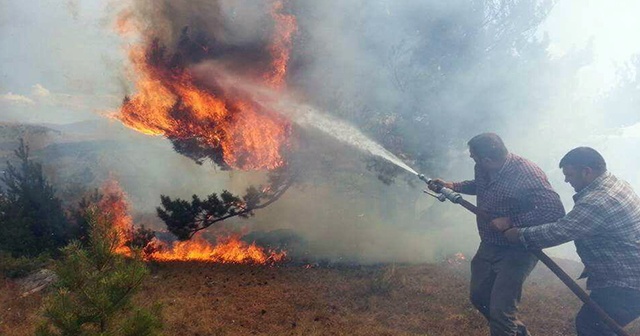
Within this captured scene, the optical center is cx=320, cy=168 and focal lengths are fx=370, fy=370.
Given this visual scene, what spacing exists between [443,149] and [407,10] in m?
4.59

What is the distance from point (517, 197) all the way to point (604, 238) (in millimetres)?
1082

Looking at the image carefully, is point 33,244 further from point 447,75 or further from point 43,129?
point 43,129

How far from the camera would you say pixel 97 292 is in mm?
3406

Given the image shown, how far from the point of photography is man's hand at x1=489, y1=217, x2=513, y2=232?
4.86 meters

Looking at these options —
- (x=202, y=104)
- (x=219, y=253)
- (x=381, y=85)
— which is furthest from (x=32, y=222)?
(x=381, y=85)

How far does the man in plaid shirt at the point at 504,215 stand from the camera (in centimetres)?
482

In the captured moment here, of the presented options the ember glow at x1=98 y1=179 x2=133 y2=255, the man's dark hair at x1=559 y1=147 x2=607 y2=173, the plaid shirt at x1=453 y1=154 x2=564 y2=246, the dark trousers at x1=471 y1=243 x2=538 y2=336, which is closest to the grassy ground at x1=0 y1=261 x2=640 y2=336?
the ember glow at x1=98 y1=179 x2=133 y2=255

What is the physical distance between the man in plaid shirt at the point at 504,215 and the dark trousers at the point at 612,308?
78 centimetres

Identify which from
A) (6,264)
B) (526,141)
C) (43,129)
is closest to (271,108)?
(6,264)

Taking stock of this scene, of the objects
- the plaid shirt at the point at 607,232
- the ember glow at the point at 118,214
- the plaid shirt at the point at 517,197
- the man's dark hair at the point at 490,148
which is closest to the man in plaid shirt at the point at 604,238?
the plaid shirt at the point at 607,232

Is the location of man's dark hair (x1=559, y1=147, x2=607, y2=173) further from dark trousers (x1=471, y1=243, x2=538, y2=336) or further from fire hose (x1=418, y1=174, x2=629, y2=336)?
dark trousers (x1=471, y1=243, x2=538, y2=336)

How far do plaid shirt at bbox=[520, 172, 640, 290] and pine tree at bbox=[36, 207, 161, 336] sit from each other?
4.50m

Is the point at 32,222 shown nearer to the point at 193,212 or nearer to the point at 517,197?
the point at 193,212

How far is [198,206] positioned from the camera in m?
8.70
